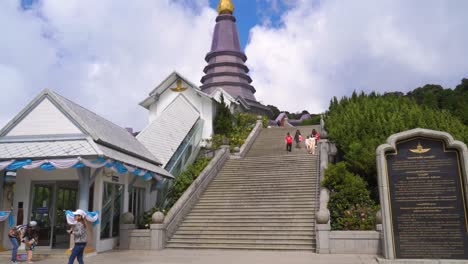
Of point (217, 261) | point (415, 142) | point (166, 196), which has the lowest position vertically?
point (217, 261)

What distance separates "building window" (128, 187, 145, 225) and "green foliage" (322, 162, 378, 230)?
25.0 ft

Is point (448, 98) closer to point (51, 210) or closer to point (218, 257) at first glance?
point (218, 257)

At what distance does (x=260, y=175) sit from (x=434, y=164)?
1104cm

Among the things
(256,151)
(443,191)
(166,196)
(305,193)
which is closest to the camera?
(443,191)

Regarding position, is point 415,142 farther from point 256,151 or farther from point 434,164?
point 256,151

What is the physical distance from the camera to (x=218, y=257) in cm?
1179

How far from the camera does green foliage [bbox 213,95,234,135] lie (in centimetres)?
2983

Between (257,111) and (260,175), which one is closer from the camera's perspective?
(260,175)

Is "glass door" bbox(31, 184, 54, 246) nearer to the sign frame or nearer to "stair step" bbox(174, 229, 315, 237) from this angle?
"stair step" bbox(174, 229, 315, 237)

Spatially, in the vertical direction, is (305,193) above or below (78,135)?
below

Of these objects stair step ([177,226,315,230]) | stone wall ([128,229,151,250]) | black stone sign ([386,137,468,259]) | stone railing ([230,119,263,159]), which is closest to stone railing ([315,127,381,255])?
stair step ([177,226,315,230])

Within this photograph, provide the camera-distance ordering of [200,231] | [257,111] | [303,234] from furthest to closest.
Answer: [257,111], [200,231], [303,234]

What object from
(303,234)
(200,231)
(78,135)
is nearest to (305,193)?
(303,234)

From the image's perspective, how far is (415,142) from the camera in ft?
32.0
